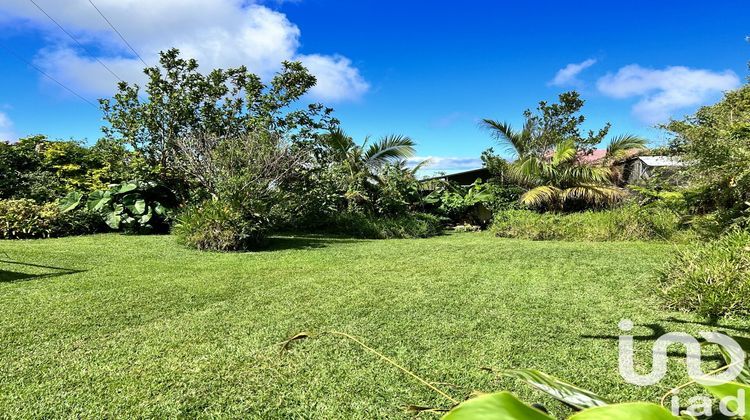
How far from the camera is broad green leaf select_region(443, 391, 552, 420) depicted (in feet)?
1.18

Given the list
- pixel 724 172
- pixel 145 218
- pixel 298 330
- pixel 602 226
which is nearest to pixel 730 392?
pixel 298 330

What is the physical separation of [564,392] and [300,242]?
28.9 feet

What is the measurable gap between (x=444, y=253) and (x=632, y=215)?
188 inches

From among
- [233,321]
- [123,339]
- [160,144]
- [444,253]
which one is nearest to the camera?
[123,339]

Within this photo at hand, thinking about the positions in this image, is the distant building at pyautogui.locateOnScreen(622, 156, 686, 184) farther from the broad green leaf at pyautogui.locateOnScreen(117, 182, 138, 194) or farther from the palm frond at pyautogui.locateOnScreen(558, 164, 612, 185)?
the broad green leaf at pyautogui.locateOnScreen(117, 182, 138, 194)

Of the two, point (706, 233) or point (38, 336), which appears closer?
point (38, 336)

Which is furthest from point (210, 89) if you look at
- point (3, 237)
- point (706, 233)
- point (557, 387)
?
point (557, 387)

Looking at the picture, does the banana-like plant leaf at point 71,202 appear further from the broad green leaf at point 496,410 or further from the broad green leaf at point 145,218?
the broad green leaf at point 496,410

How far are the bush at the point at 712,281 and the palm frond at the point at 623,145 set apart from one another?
10063mm

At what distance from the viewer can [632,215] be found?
9.50 meters

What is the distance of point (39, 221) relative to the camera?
9.13 metres

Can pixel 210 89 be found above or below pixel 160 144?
above

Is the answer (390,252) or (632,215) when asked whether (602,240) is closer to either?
(632,215)

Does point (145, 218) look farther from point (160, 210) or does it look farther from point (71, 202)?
point (71, 202)
